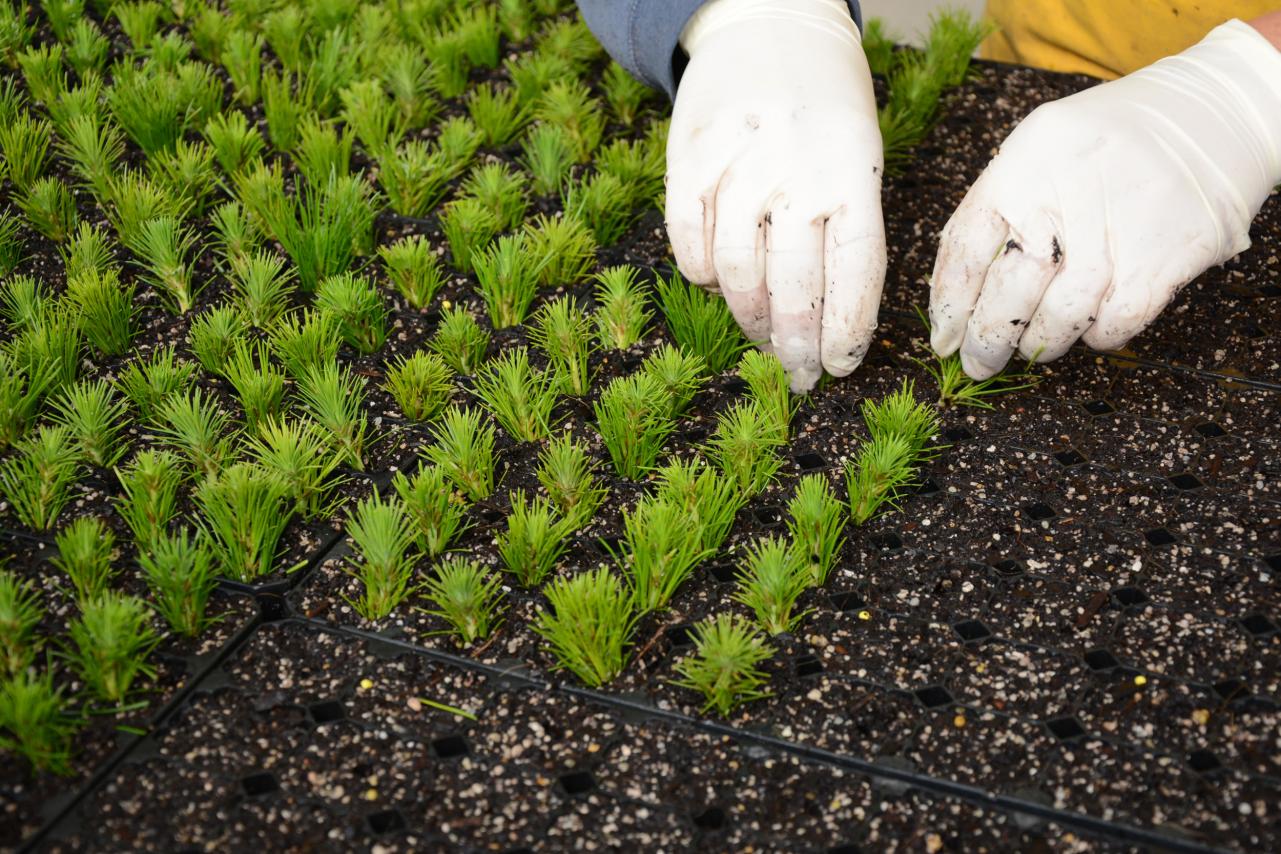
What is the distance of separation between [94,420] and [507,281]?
53 centimetres

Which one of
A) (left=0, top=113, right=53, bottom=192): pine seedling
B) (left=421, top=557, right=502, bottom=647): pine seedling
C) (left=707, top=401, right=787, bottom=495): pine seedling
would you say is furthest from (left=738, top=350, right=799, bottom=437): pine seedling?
(left=0, top=113, right=53, bottom=192): pine seedling

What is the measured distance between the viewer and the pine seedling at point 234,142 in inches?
71.2

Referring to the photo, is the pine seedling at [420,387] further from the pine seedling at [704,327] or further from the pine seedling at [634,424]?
the pine seedling at [704,327]

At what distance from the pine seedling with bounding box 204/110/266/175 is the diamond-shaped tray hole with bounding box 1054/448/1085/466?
124cm

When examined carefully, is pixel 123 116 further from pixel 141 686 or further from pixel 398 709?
pixel 398 709

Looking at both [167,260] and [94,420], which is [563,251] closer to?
[167,260]

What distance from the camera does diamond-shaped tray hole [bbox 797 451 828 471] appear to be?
139 cm

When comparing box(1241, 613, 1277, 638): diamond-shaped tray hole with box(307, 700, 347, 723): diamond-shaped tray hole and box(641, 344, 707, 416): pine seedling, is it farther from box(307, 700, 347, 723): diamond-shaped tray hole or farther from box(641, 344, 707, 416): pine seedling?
box(307, 700, 347, 723): diamond-shaped tray hole

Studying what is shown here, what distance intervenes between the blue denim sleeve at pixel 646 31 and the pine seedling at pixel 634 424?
64cm

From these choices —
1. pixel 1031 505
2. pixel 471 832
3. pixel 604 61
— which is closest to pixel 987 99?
pixel 604 61

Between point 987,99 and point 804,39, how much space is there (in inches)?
20.6

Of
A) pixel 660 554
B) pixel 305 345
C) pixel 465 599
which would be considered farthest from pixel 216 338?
pixel 660 554

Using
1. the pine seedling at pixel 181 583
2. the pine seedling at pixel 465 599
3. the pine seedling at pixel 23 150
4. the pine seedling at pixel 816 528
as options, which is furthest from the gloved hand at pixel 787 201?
the pine seedling at pixel 23 150

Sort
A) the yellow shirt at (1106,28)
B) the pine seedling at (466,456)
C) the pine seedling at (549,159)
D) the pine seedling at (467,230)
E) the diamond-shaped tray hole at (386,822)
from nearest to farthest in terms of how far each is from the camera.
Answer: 1. the diamond-shaped tray hole at (386,822)
2. the pine seedling at (466,456)
3. the pine seedling at (467,230)
4. the pine seedling at (549,159)
5. the yellow shirt at (1106,28)
